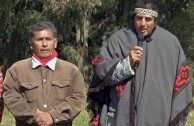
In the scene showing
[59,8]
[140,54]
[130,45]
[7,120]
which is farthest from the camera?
[59,8]

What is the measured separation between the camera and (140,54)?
420cm

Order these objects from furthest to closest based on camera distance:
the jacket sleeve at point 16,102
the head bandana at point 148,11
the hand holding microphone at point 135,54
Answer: the head bandana at point 148,11 → the jacket sleeve at point 16,102 → the hand holding microphone at point 135,54

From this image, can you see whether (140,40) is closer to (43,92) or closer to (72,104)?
(72,104)

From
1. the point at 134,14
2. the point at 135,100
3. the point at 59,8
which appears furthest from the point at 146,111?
the point at 59,8

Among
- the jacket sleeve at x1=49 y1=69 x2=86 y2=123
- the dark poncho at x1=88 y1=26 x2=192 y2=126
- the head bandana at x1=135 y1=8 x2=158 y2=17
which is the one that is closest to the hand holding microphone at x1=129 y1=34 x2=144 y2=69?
the dark poncho at x1=88 y1=26 x2=192 y2=126

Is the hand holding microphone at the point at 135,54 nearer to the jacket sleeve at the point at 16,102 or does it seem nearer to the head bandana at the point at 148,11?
the head bandana at the point at 148,11

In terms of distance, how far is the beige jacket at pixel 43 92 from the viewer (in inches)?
172

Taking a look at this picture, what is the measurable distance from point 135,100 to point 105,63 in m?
Answer: 0.40

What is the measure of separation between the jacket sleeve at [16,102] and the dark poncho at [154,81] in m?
0.62

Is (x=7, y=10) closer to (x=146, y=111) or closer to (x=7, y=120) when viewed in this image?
(x=7, y=120)

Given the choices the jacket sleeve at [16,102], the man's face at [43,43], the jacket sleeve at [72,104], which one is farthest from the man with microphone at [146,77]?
the jacket sleeve at [16,102]

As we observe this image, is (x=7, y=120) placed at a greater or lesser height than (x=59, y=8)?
lesser

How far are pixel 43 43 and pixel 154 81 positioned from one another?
3.15 ft

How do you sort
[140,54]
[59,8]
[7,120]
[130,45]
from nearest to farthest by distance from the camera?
[140,54]
[130,45]
[7,120]
[59,8]
